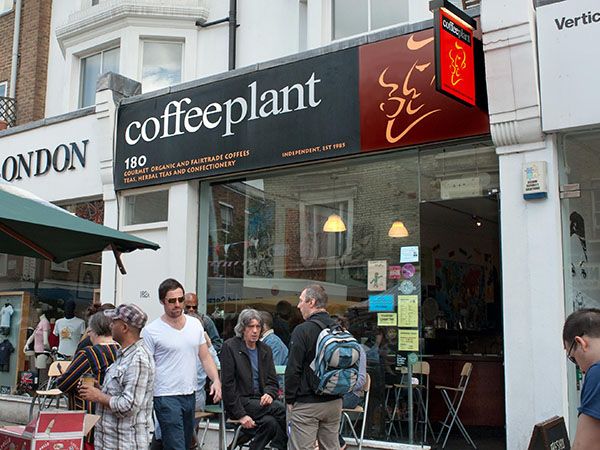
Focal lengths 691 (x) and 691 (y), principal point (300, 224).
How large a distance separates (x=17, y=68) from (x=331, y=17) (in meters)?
8.08

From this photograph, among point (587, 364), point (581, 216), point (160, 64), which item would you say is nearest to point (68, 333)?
point (160, 64)

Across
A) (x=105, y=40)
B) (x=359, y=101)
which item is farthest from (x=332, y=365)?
(x=105, y=40)

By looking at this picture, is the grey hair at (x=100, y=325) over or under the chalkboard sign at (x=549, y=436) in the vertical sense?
over

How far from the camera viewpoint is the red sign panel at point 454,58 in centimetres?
704

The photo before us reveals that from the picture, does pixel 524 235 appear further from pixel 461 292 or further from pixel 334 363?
pixel 461 292

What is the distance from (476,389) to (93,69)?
991cm

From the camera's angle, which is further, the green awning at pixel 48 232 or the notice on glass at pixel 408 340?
the notice on glass at pixel 408 340

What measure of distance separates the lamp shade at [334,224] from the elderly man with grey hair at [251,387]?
262 cm

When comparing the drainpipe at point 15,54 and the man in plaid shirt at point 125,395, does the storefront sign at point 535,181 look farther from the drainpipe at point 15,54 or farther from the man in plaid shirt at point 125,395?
the drainpipe at point 15,54

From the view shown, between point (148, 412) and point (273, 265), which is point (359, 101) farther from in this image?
point (148, 412)

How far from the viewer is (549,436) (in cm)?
345

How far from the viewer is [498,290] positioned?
13234mm

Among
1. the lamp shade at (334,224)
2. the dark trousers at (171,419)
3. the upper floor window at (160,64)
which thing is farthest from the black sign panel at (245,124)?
the dark trousers at (171,419)

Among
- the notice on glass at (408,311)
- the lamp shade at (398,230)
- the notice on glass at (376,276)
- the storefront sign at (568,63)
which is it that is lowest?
the notice on glass at (408,311)
